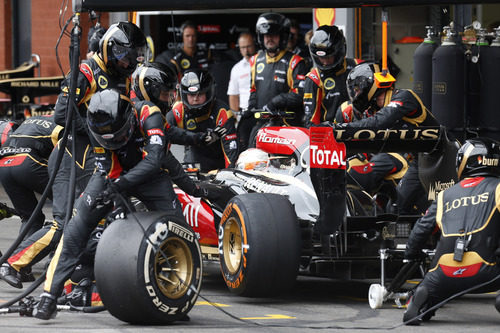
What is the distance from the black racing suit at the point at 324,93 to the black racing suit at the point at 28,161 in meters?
2.62

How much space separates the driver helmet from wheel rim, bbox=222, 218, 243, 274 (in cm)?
100

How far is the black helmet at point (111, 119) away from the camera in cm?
762

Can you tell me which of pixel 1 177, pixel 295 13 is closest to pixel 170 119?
pixel 1 177

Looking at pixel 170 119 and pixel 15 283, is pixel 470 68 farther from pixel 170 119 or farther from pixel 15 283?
pixel 15 283

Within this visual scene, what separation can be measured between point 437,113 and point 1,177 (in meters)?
4.41

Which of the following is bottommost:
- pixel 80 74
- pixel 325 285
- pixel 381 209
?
pixel 325 285

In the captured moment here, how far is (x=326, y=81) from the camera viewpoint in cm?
1104

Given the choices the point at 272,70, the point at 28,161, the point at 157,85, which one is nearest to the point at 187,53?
the point at 272,70

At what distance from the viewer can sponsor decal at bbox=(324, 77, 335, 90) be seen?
1101cm

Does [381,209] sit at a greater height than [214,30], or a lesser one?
lesser

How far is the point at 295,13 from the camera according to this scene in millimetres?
16281

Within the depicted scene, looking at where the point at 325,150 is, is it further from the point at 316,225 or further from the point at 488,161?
the point at 488,161

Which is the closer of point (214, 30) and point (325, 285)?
point (325, 285)

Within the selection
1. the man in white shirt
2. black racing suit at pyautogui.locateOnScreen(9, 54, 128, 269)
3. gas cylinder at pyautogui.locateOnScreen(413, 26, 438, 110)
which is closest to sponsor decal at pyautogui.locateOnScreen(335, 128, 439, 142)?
black racing suit at pyautogui.locateOnScreen(9, 54, 128, 269)
